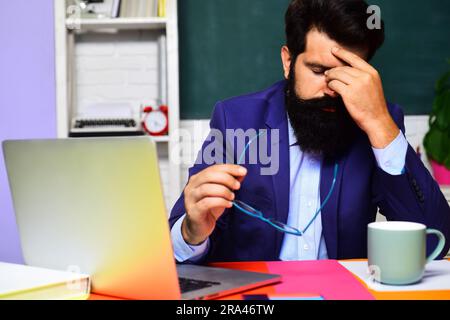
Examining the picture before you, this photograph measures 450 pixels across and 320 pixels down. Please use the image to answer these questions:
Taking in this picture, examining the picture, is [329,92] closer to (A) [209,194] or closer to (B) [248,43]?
(A) [209,194]

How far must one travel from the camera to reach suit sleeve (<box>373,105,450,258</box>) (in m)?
1.39

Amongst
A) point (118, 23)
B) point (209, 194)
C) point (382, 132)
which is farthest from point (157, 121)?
point (209, 194)

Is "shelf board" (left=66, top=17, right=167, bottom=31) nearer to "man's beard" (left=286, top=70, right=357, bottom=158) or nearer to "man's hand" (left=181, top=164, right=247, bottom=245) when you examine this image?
"man's beard" (left=286, top=70, right=357, bottom=158)

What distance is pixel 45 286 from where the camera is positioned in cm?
96

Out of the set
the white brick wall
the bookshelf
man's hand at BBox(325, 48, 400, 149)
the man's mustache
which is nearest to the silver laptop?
man's hand at BBox(325, 48, 400, 149)

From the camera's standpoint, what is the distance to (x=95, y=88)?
2.87m

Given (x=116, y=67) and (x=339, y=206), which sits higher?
(x=116, y=67)

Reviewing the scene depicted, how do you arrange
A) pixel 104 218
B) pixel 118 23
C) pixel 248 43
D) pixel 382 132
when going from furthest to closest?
pixel 248 43 → pixel 118 23 → pixel 382 132 → pixel 104 218

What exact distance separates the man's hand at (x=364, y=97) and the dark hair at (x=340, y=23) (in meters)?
0.09

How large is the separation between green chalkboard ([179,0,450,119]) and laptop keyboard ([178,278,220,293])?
184cm

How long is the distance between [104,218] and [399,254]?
19.2 inches

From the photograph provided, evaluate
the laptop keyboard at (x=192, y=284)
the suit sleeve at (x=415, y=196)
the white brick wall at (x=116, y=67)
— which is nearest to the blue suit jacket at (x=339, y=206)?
the suit sleeve at (x=415, y=196)
